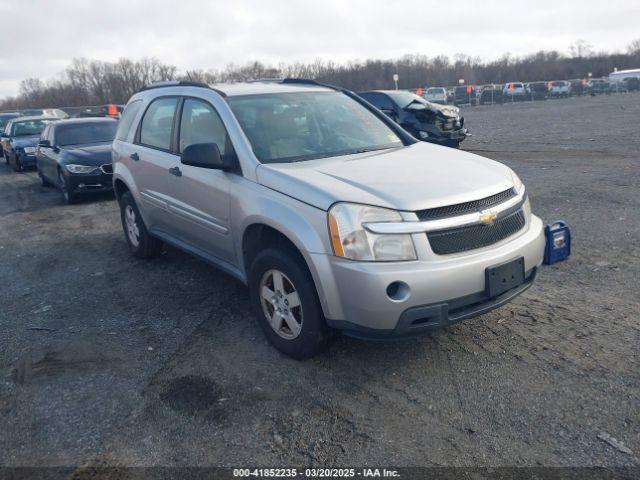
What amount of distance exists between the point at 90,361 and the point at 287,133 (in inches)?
89.2

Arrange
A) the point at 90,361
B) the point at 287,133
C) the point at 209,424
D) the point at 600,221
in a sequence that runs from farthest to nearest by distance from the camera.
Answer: the point at 600,221 → the point at 287,133 → the point at 90,361 → the point at 209,424

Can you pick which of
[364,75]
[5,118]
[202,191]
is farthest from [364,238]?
[364,75]

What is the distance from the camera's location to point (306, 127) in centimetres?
461

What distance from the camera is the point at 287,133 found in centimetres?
447

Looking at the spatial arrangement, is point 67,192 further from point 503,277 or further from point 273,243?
point 503,277

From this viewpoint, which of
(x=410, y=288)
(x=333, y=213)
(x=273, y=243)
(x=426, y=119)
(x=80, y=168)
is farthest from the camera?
(x=426, y=119)

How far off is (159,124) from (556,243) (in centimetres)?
381

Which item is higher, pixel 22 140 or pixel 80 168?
pixel 22 140

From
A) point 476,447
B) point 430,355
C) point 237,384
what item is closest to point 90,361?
point 237,384

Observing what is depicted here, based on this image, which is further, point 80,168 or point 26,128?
point 26,128

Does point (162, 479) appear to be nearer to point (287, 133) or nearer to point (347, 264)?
point (347, 264)

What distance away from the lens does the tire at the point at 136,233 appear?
6.22m

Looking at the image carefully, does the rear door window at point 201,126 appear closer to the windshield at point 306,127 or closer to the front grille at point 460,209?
the windshield at point 306,127

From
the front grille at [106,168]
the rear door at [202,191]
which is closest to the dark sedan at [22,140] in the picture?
the front grille at [106,168]
